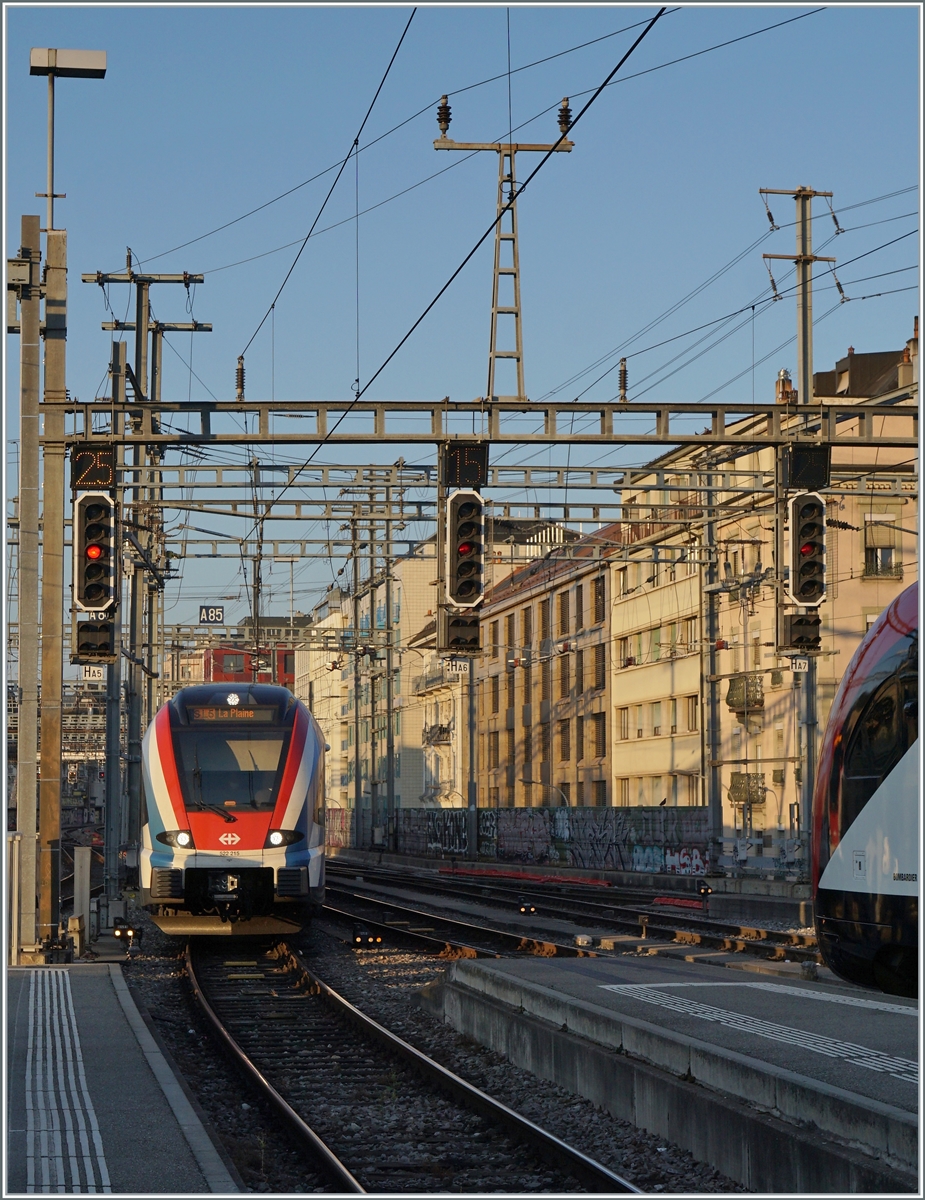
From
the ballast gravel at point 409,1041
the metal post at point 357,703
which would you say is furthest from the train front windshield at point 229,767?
the metal post at point 357,703

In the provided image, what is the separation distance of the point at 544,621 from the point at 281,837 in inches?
1989

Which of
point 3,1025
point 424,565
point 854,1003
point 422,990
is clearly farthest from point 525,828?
point 3,1025

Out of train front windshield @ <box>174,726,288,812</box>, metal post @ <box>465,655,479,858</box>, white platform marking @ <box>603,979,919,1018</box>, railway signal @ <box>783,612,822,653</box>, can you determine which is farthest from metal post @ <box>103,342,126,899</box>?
metal post @ <box>465,655,479,858</box>

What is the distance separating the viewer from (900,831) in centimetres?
979

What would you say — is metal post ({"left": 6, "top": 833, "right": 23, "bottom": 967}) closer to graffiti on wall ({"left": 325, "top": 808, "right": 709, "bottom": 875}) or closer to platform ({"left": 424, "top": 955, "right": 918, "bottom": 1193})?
platform ({"left": 424, "top": 955, "right": 918, "bottom": 1193})

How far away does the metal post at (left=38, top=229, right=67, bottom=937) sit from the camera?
58.9 ft

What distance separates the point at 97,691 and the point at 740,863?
1500 inches

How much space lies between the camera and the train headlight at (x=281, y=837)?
64.1 feet

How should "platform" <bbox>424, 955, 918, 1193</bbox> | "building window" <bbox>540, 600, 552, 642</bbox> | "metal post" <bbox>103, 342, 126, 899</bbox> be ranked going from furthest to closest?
"building window" <bbox>540, 600, 552, 642</bbox>, "metal post" <bbox>103, 342, 126, 899</bbox>, "platform" <bbox>424, 955, 918, 1193</bbox>

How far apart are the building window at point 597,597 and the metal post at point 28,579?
4697 centimetres

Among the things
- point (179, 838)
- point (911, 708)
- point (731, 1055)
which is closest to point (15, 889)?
point (179, 838)

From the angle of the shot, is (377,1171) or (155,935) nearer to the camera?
(377,1171)

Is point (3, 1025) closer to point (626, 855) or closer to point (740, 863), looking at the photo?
point (740, 863)

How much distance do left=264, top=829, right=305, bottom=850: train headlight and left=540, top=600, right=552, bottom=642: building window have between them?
49.6 m
